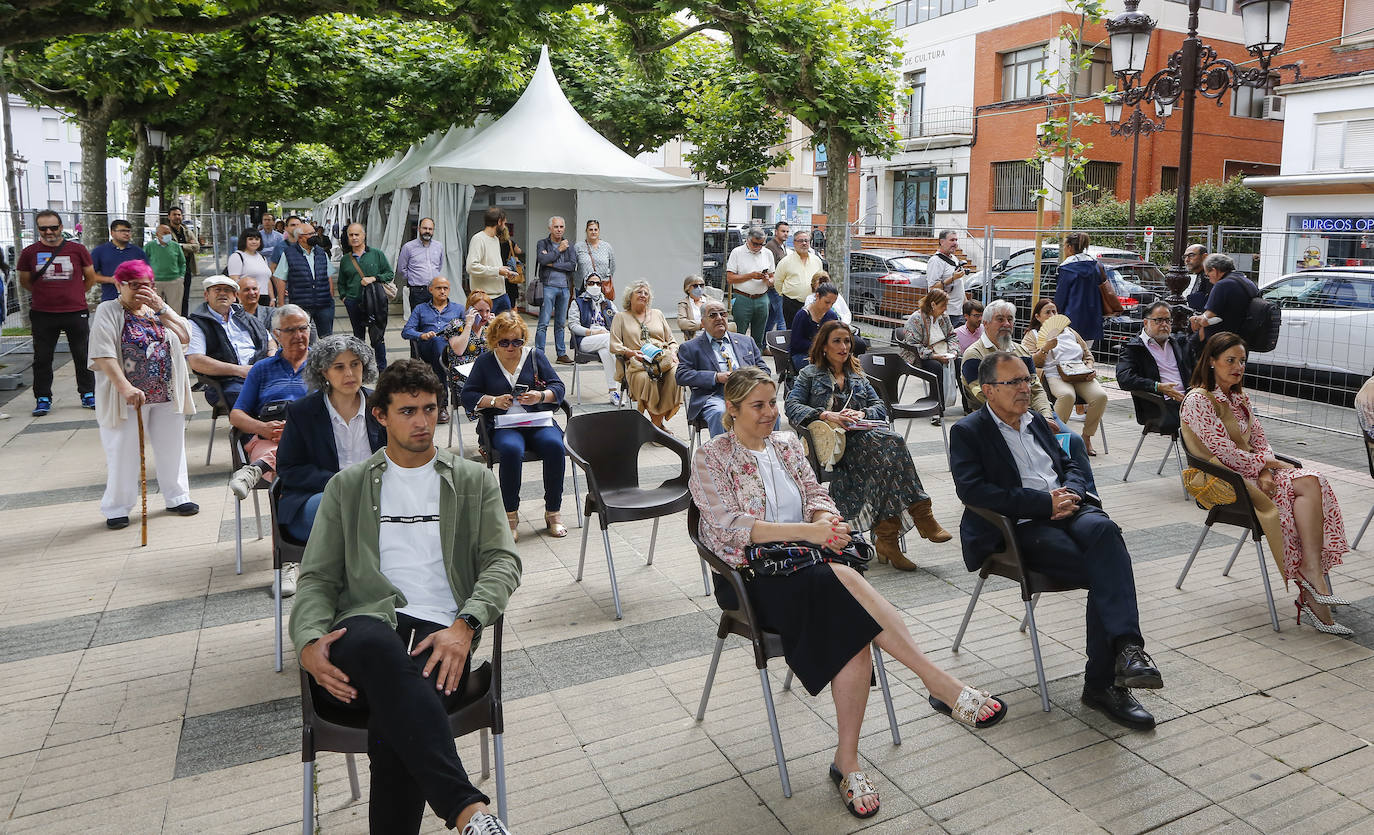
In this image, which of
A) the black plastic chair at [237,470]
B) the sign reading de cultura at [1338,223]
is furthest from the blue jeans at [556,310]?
the sign reading de cultura at [1338,223]

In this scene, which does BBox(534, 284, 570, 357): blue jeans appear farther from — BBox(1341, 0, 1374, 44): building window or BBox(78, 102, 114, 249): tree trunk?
BBox(1341, 0, 1374, 44): building window

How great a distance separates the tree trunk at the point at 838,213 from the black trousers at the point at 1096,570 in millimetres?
11104

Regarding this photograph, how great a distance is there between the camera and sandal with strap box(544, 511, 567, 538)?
6.22 metres

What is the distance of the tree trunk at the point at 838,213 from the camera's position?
49.4 ft

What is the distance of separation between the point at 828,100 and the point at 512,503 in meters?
10.4

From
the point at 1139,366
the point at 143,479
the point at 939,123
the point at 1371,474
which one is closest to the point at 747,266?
the point at 1139,366

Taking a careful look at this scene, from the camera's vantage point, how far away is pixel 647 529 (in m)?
6.40

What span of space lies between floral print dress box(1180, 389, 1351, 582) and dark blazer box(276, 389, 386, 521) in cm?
395

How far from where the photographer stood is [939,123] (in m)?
31.7

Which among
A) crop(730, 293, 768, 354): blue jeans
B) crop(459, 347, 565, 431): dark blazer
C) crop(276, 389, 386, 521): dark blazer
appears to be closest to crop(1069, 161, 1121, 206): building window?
crop(730, 293, 768, 354): blue jeans

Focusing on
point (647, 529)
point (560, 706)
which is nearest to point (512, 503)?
point (647, 529)

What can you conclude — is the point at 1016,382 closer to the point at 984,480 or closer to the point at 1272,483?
the point at 984,480

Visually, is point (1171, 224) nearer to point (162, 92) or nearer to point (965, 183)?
point (965, 183)

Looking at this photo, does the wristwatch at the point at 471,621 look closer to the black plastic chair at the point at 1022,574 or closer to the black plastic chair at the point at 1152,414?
the black plastic chair at the point at 1022,574
